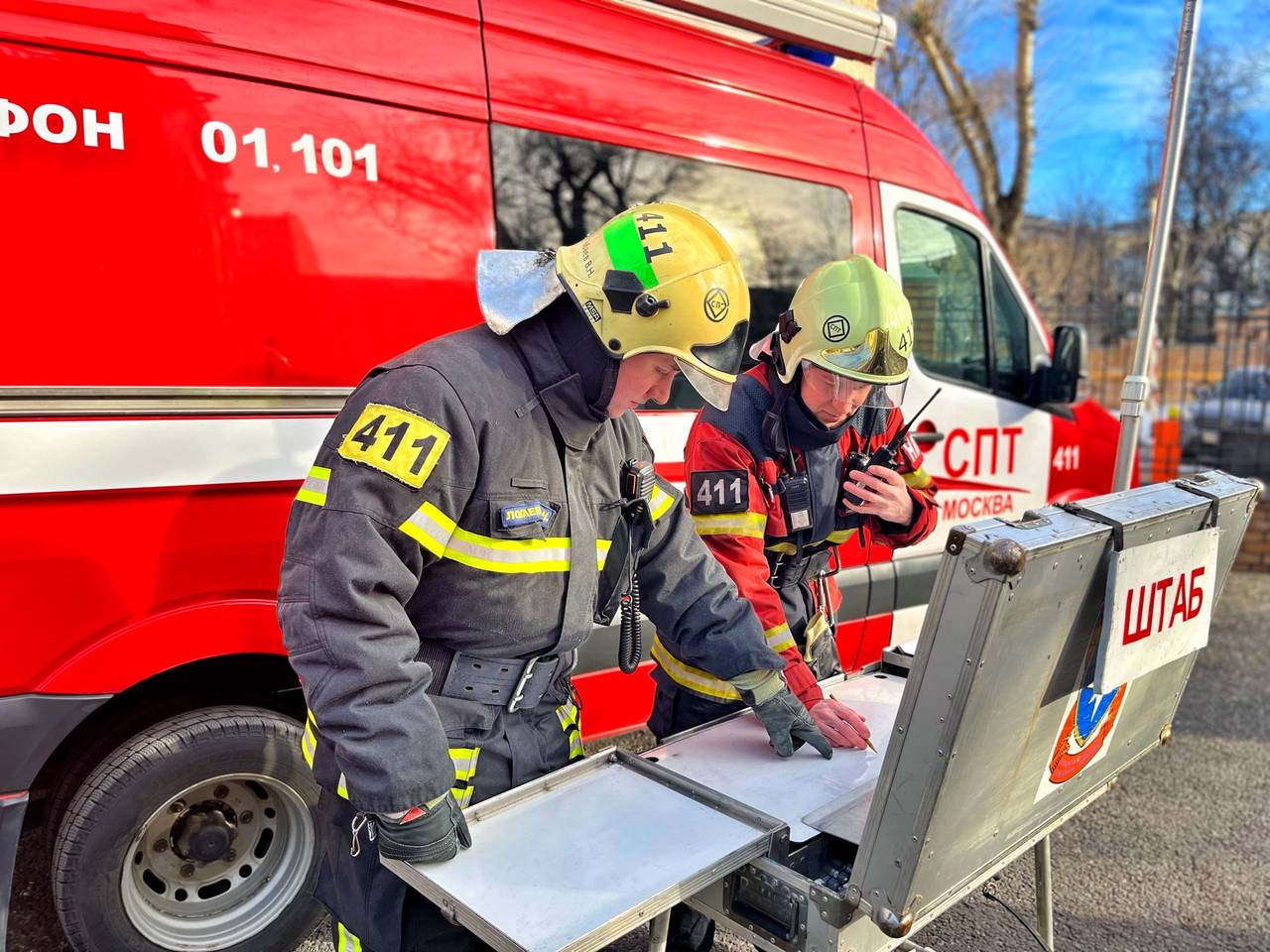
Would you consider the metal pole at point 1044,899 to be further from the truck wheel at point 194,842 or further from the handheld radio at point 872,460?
the truck wheel at point 194,842

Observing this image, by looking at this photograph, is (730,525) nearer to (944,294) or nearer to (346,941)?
(346,941)

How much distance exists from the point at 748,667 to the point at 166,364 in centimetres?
151

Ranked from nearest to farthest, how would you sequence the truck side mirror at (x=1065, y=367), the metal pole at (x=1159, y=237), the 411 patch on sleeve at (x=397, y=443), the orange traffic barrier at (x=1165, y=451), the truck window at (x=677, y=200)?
1. the 411 patch on sleeve at (x=397, y=443)
2. the truck window at (x=677, y=200)
3. the metal pole at (x=1159, y=237)
4. the truck side mirror at (x=1065, y=367)
5. the orange traffic barrier at (x=1165, y=451)

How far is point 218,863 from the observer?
2555 millimetres

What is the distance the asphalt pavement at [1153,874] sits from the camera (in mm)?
2857

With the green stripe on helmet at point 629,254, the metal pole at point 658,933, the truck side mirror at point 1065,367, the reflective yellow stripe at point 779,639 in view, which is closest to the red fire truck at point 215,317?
the reflective yellow stripe at point 779,639

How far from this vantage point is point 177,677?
7.98ft

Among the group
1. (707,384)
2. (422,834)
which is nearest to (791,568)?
(707,384)

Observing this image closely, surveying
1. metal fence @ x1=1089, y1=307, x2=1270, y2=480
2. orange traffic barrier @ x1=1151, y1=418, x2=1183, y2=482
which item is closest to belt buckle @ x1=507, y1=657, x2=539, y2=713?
metal fence @ x1=1089, y1=307, x2=1270, y2=480

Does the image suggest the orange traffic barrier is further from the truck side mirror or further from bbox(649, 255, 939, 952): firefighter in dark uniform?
bbox(649, 255, 939, 952): firefighter in dark uniform

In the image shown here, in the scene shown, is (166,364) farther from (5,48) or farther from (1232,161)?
(1232,161)

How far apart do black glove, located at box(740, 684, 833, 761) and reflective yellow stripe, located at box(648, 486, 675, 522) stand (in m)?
0.41

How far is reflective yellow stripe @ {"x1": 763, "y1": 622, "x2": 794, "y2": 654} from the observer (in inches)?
84.1

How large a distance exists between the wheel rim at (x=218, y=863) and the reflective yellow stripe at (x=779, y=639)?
1.38 m
